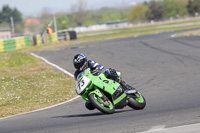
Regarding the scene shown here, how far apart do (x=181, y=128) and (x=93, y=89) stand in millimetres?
2655

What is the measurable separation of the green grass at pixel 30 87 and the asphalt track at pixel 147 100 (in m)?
1.20

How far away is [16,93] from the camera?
1462 cm

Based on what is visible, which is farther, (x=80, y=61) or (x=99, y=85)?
(x=80, y=61)

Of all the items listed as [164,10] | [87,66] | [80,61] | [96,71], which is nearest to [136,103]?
[96,71]

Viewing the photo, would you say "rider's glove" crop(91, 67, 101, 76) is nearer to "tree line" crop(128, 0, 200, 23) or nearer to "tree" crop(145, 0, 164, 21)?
"tree line" crop(128, 0, 200, 23)

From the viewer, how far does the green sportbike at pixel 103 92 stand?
7.61 metres

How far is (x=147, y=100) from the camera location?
10383 mm

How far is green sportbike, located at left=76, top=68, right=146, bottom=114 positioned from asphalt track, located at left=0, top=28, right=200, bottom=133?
22cm

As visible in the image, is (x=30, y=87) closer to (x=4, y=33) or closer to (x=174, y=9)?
(x=4, y=33)

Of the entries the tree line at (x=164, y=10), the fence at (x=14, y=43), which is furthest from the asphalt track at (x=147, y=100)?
the tree line at (x=164, y=10)

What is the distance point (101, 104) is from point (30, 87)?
8626mm

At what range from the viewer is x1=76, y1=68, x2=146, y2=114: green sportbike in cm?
761

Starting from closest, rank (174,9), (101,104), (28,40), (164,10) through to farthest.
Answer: (101,104) → (28,40) → (164,10) → (174,9)

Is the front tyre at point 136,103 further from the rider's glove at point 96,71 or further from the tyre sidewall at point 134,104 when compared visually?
the rider's glove at point 96,71
